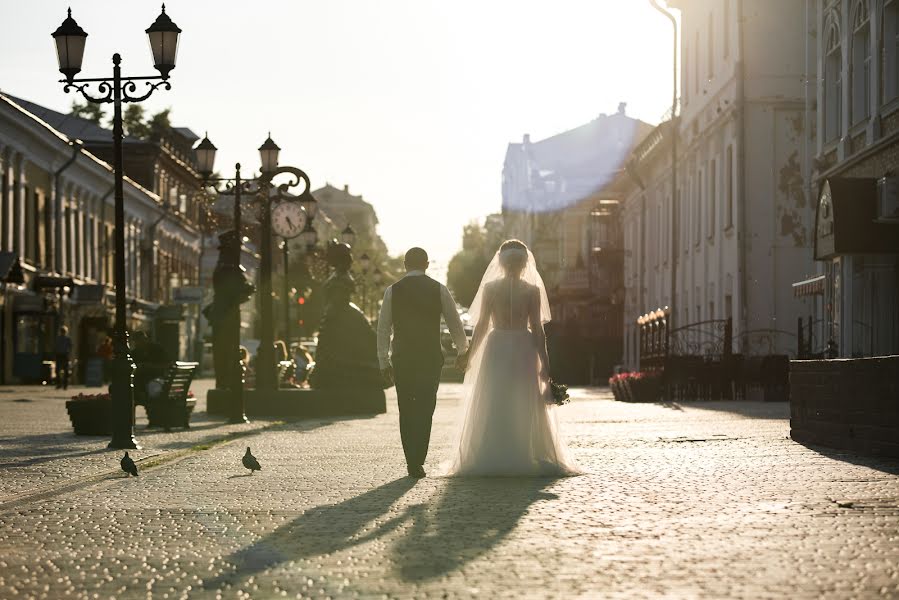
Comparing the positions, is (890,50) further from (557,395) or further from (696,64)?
(696,64)

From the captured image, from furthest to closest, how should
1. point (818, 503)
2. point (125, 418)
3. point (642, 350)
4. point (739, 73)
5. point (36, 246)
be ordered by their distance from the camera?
1. point (36, 246)
2. point (642, 350)
3. point (739, 73)
4. point (125, 418)
5. point (818, 503)

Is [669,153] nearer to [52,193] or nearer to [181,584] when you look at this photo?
[52,193]

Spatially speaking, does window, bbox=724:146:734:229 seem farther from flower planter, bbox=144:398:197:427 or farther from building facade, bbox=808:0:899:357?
flower planter, bbox=144:398:197:427

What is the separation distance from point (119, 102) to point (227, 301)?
9.83 m

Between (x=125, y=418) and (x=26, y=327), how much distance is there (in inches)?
1452

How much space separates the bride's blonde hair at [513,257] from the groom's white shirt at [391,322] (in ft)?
1.79

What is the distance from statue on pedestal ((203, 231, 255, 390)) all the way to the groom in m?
12.4

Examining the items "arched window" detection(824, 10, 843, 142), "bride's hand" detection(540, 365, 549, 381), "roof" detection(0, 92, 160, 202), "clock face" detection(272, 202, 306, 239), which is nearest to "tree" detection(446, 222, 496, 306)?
"roof" detection(0, 92, 160, 202)

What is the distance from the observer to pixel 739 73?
38.2 metres

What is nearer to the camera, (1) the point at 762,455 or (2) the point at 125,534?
(2) the point at 125,534

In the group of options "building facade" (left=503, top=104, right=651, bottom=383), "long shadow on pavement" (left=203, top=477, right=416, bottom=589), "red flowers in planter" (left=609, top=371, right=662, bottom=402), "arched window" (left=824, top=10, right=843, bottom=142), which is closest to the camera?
"long shadow on pavement" (left=203, top=477, right=416, bottom=589)

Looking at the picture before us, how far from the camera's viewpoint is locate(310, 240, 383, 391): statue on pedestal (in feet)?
88.1

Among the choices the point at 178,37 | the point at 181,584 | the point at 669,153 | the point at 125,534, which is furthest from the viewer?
the point at 669,153

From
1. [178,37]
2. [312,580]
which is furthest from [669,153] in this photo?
[312,580]
